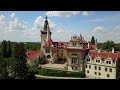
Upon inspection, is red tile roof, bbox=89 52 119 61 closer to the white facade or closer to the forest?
the white facade

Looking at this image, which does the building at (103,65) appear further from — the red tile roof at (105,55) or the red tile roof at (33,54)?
the red tile roof at (33,54)

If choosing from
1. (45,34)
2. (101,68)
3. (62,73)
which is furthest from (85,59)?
(45,34)

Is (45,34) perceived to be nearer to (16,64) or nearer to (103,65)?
(16,64)

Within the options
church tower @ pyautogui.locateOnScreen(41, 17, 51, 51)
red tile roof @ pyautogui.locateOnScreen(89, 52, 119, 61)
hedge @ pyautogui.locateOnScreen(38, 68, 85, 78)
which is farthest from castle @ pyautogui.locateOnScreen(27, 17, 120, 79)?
church tower @ pyautogui.locateOnScreen(41, 17, 51, 51)

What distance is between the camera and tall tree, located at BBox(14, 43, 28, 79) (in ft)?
27.3

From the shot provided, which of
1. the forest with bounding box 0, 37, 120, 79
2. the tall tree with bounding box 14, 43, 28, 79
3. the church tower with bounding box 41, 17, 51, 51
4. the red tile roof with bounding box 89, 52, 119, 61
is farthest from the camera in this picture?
the church tower with bounding box 41, 17, 51, 51

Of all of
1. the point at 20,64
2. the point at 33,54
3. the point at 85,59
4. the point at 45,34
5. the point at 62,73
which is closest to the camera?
the point at 62,73

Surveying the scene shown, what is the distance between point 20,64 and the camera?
9.45 metres

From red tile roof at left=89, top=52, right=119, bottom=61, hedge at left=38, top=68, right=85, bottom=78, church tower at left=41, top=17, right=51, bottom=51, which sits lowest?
hedge at left=38, top=68, right=85, bottom=78

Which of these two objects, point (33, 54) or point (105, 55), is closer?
point (105, 55)
